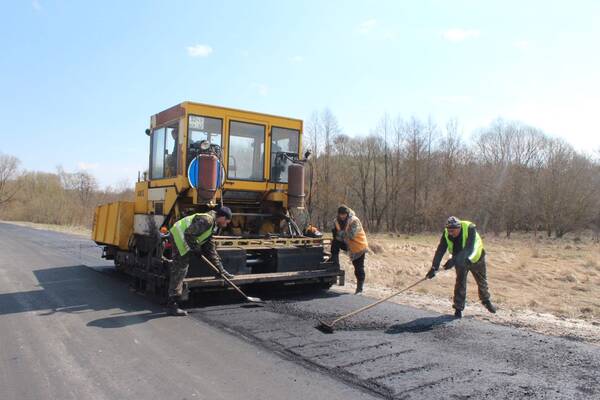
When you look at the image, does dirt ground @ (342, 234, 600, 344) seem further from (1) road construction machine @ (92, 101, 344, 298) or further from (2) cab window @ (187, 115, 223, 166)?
(2) cab window @ (187, 115, 223, 166)

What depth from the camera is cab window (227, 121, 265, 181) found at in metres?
7.96

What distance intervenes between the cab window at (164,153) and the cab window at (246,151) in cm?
90

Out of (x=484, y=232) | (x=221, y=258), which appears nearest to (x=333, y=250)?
(x=221, y=258)

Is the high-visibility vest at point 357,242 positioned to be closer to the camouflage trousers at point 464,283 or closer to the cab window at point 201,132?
the camouflage trousers at point 464,283

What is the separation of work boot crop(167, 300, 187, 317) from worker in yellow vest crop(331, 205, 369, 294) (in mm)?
2805

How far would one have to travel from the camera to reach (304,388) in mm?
3951

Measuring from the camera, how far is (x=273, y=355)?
4793 millimetres

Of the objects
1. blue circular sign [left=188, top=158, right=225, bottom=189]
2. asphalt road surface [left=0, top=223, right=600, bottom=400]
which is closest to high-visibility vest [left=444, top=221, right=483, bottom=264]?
asphalt road surface [left=0, top=223, right=600, bottom=400]

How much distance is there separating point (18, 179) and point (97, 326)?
213 feet

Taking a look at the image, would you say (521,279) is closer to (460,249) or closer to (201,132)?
(460,249)

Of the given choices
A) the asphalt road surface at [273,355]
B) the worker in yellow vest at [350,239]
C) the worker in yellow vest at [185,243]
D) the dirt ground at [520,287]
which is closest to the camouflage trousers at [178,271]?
the worker in yellow vest at [185,243]

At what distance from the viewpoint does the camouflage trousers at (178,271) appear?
6.54 metres

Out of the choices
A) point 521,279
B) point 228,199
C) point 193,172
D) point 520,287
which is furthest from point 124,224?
point 521,279

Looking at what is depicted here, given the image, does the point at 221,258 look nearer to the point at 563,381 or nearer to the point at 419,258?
the point at 563,381
